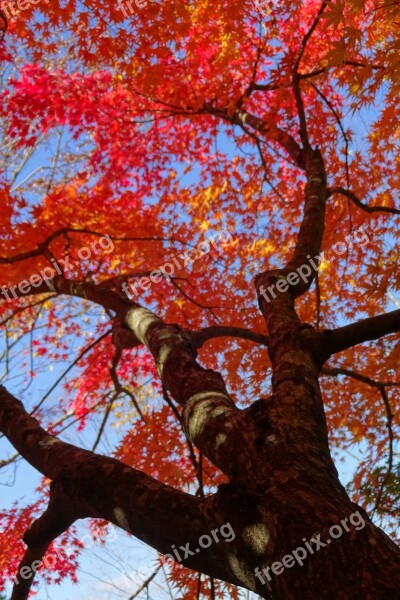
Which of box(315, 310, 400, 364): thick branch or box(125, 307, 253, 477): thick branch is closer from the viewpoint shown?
box(125, 307, 253, 477): thick branch

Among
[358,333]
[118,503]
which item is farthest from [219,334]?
[118,503]
